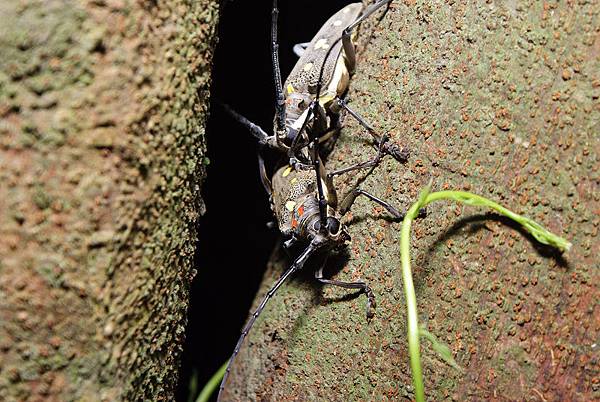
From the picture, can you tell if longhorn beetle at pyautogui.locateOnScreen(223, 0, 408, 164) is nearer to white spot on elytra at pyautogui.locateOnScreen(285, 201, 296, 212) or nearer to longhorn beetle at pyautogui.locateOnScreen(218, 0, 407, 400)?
longhorn beetle at pyautogui.locateOnScreen(218, 0, 407, 400)

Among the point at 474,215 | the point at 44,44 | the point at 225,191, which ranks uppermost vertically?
the point at 44,44

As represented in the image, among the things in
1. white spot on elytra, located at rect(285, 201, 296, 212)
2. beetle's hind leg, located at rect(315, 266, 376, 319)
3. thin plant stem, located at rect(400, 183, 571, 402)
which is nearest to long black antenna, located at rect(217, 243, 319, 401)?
beetle's hind leg, located at rect(315, 266, 376, 319)

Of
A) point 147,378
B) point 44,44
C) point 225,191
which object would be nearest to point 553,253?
point 147,378

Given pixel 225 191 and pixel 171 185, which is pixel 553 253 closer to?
pixel 171 185

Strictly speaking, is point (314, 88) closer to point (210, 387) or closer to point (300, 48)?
point (300, 48)

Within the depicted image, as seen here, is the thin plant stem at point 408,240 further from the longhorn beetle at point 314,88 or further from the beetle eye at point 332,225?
the longhorn beetle at point 314,88

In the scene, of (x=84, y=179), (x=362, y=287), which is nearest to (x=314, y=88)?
(x=362, y=287)

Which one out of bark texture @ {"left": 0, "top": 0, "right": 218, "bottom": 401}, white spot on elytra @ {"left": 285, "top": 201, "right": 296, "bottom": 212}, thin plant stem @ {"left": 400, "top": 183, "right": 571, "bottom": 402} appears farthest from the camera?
white spot on elytra @ {"left": 285, "top": 201, "right": 296, "bottom": 212}

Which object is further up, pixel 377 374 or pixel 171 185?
pixel 171 185
